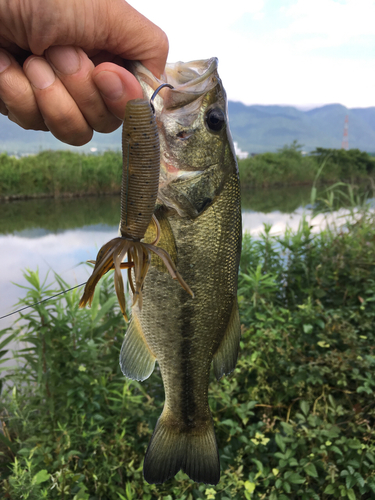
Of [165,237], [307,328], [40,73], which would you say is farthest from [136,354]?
[307,328]

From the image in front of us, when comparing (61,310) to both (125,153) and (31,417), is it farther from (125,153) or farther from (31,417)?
(125,153)

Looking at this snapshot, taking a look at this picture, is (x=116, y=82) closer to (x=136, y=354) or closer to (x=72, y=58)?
(x=72, y=58)

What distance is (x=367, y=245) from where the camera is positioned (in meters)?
4.35

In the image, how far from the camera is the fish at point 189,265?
4.21 feet

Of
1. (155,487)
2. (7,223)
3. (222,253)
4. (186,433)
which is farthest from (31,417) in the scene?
(7,223)

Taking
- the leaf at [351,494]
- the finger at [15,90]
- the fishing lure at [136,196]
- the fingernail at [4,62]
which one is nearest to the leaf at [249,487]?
the leaf at [351,494]

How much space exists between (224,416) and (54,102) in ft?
8.81

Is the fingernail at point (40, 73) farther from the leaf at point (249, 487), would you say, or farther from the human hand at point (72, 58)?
the leaf at point (249, 487)

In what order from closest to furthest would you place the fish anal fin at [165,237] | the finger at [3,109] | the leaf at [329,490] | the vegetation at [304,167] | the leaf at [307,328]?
the fish anal fin at [165,237] → the finger at [3,109] → the leaf at [329,490] → the leaf at [307,328] → the vegetation at [304,167]

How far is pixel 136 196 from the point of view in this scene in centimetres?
90

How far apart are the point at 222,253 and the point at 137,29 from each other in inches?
33.1

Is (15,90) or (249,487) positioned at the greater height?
(15,90)

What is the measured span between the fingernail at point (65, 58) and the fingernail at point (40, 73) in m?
0.04

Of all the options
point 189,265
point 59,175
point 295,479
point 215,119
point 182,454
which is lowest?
point 295,479
